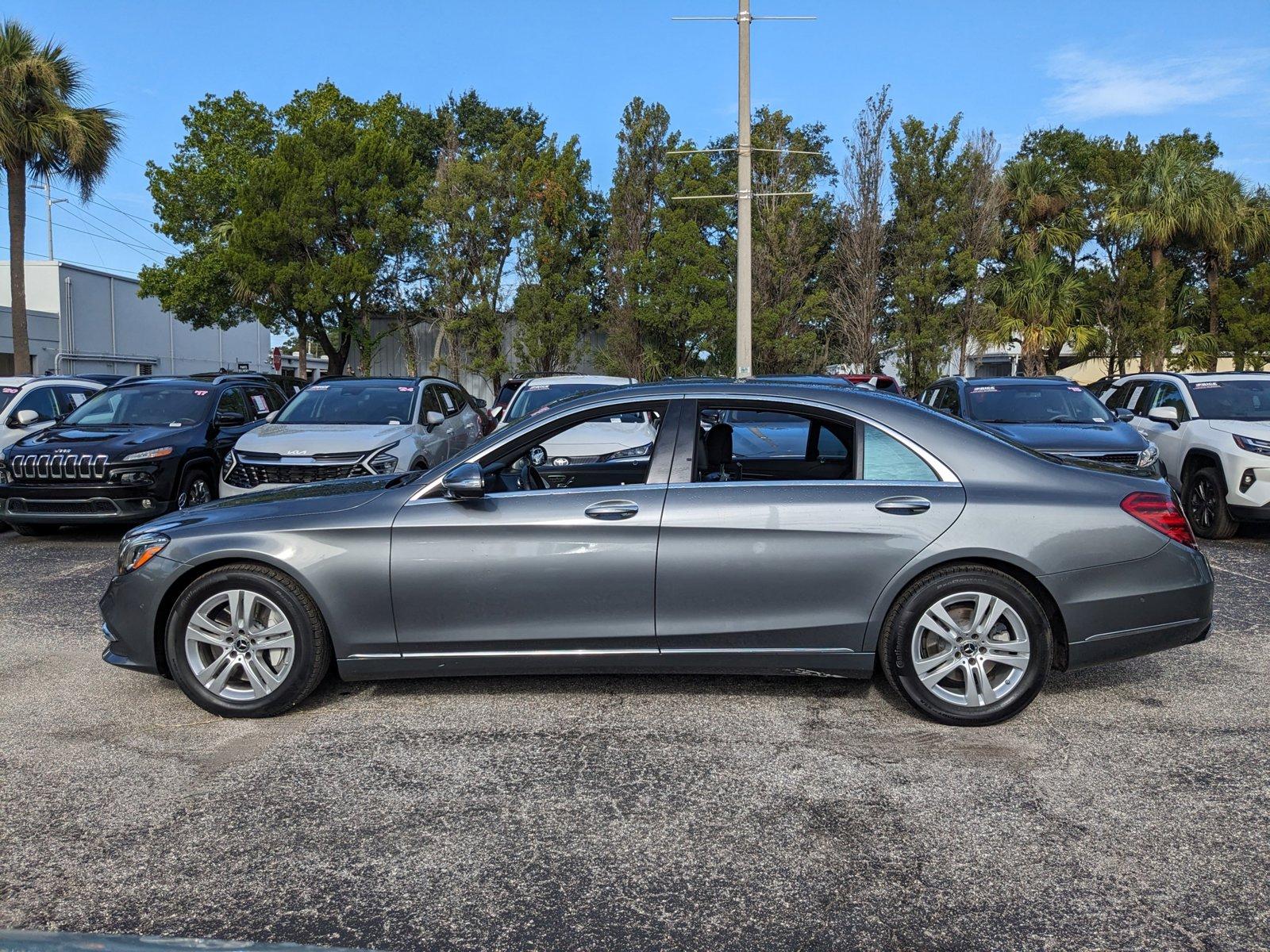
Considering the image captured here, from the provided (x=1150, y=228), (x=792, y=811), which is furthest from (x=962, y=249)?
(x=792, y=811)

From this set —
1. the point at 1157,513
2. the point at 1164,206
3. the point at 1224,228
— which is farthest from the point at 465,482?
the point at 1224,228

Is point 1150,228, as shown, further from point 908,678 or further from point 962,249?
point 908,678

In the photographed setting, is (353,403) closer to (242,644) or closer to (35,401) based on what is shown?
(35,401)

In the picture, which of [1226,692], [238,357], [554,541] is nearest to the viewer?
[554,541]

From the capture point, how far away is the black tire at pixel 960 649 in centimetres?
468

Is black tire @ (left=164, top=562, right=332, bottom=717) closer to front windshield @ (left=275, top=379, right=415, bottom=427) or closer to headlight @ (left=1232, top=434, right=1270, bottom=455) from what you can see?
front windshield @ (left=275, top=379, right=415, bottom=427)

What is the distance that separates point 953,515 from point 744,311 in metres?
13.6

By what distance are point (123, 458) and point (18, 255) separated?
18940 millimetres

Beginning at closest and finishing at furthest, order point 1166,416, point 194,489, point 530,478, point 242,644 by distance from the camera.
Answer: point 242,644
point 530,478
point 1166,416
point 194,489

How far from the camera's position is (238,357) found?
54.5 metres

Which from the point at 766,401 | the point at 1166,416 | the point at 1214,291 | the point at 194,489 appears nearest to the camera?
the point at 766,401

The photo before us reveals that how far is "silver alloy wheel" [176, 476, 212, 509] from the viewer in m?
10.6

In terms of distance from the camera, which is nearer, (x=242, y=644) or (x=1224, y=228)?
(x=242, y=644)

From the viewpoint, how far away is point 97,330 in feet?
135
